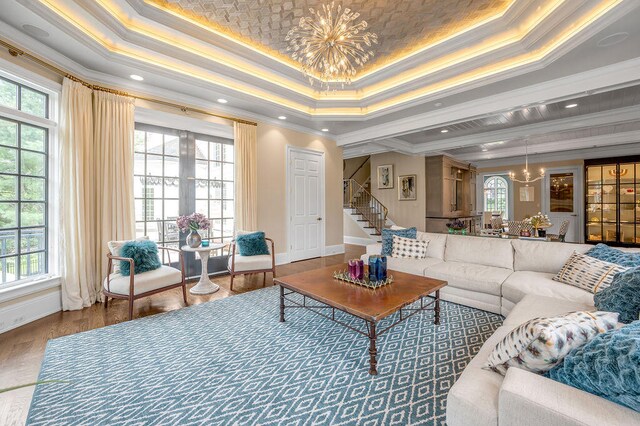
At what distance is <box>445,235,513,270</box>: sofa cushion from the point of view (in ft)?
12.2

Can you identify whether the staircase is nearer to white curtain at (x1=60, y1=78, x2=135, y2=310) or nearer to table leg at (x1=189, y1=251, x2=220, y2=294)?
table leg at (x1=189, y1=251, x2=220, y2=294)

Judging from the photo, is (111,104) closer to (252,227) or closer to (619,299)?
(252,227)

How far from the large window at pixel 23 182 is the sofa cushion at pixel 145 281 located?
0.90 metres

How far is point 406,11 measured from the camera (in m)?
3.26

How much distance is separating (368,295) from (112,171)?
3.76 m

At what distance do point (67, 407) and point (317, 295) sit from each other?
186 centimetres

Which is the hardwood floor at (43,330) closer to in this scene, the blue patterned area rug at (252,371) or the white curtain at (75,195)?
the blue patterned area rug at (252,371)

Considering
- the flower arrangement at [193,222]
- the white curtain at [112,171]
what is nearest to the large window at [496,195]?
the flower arrangement at [193,222]

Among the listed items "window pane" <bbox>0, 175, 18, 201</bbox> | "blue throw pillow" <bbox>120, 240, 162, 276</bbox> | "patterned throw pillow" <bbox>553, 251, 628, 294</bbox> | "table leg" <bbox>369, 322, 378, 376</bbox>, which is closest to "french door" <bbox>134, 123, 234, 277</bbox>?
"blue throw pillow" <bbox>120, 240, 162, 276</bbox>

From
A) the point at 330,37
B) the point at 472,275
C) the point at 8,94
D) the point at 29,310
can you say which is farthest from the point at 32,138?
the point at 472,275

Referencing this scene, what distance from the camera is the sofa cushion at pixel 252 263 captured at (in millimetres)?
4266

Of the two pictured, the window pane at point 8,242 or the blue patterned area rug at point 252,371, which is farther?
the window pane at point 8,242

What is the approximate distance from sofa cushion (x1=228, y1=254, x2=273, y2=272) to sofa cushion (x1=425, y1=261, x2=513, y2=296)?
237 centimetres

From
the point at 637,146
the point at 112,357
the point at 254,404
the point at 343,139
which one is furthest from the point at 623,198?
the point at 112,357
